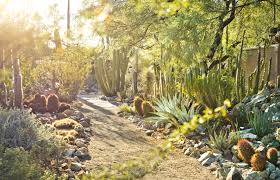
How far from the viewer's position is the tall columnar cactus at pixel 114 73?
672 inches

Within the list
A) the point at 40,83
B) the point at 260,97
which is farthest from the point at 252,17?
the point at 40,83

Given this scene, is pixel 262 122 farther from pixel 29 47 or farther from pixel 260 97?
pixel 29 47

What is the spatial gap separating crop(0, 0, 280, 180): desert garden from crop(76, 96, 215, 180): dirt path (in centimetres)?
2

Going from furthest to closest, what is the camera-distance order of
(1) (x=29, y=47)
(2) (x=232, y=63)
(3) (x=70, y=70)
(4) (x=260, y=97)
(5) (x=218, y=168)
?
(3) (x=70, y=70) → (2) (x=232, y=63) → (1) (x=29, y=47) → (4) (x=260, y=97) → (5) (x=218, y=168)

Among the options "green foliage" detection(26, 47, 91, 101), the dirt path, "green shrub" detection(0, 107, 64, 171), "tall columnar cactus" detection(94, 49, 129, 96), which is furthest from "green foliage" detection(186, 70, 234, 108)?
"tall columnar cactus" detection(94, 49, 129, 96)

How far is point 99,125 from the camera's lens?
946 cm

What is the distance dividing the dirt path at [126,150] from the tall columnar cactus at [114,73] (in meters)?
6.65

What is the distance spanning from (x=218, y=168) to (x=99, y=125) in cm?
430

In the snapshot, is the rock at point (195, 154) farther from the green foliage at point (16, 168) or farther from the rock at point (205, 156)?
the green foliage at point (16, 168)

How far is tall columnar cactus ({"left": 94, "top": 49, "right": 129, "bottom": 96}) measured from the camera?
17.1 metres

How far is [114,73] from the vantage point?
1747cm

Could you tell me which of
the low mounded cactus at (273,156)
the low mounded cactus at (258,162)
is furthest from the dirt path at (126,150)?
the low mounded cactus at (273,156)

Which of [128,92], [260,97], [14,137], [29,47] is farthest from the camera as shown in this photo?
[128,92]

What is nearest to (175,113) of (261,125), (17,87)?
(261,125)
